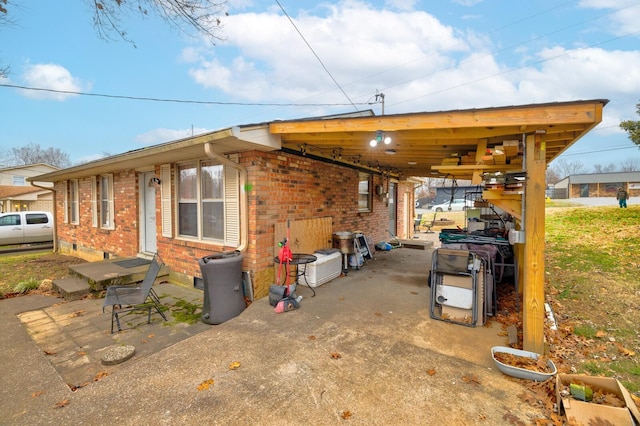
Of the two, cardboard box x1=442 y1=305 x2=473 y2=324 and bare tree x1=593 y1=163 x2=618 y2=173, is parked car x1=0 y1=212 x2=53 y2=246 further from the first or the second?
bare tree x1=593 y1=163 x2=618 y2=173

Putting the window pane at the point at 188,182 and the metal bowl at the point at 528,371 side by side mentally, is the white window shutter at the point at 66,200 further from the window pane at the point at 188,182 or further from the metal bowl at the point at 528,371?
the metal bowl at the point at 528,371

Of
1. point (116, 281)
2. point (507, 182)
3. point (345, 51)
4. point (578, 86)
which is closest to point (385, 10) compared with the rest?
point (345, 51)

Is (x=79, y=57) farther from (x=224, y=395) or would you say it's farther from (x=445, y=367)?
Answer: (x=445, y=367)

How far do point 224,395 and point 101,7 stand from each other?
4544 mm

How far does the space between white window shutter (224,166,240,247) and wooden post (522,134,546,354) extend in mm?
4058

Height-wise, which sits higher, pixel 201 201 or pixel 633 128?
pixel 633 128

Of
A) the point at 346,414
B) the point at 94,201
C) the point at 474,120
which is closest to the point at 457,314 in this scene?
the point at 346,414

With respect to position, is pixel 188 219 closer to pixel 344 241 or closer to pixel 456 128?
pixel 344 241

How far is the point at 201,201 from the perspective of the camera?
18.5ft

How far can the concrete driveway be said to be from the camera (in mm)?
2244

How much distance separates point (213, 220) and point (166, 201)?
1.52 metres

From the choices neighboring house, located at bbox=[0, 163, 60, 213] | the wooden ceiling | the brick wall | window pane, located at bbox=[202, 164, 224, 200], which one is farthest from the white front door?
neighboring house, located at bbox=[0, 163, 60, 213]

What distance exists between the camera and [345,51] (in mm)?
11117

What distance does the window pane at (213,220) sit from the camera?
5402mm
